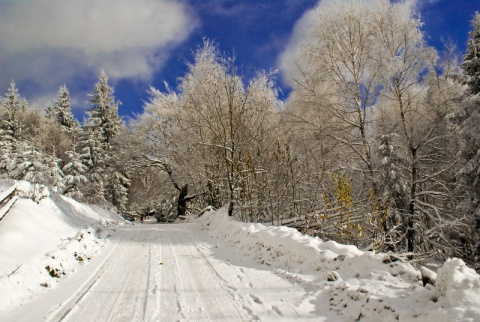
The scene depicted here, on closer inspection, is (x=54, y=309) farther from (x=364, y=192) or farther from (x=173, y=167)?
(x=173, y=167)

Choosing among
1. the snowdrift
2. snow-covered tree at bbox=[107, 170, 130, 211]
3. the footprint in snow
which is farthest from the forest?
snow-covered tree at bbox=[107, 170, 130, 211]

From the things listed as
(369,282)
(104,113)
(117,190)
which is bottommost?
(369,282)

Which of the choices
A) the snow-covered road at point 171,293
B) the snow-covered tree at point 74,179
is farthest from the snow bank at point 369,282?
the snow-covered tree at point 74,179

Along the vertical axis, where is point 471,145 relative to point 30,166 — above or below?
below

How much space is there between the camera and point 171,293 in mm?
5215

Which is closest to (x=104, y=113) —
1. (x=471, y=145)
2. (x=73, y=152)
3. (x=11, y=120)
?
(x=73, y=152)

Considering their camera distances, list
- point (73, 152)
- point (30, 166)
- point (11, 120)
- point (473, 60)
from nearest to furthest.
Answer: point (473, 60) → point (30, 166) → point (73, 152) → point (11, 120)

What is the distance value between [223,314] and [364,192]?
11.1 meters

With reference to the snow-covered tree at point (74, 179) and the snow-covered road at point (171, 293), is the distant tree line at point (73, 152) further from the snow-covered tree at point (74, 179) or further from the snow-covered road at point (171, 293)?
the snow-covered road at point (171, 293)

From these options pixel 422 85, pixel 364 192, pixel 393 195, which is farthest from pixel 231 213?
pixel 422 85

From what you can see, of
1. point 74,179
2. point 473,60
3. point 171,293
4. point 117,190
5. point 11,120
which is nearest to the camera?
point 171,293

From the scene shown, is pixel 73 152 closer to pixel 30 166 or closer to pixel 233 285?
pixel 30 166

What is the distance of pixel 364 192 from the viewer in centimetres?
1377

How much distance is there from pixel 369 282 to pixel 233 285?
2.27 metres
